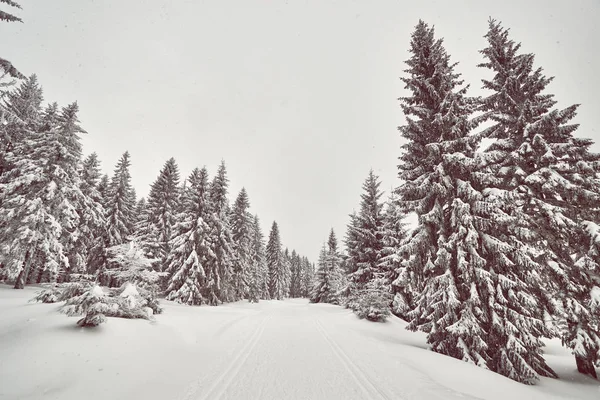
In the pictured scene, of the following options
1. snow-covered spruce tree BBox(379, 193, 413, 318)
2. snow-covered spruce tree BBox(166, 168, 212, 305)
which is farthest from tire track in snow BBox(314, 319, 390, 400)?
snow-covered spruce tree BBox(166, 168, 212, 305)

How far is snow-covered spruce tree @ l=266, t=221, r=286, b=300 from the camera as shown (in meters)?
60.7

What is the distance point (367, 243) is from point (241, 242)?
64.6ft

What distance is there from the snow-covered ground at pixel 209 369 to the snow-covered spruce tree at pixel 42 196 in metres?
9.91

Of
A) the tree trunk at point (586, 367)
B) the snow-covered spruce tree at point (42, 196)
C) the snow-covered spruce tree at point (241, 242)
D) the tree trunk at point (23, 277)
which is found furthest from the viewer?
the snow-covered spruce tree at point (241, 242)

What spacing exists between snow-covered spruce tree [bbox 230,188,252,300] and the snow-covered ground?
82.1ft

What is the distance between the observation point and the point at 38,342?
→ 21.6ft

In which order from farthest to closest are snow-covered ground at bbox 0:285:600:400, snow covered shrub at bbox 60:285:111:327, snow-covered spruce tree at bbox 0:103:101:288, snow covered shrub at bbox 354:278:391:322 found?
snow covered shrub at bbox 354:278:391:322
snow-covered spruce tree at bbox 0:103:101:288
snow covered shrub at bbox 60:285:111:327
snow-covered ground at bbox 0:285:600:400

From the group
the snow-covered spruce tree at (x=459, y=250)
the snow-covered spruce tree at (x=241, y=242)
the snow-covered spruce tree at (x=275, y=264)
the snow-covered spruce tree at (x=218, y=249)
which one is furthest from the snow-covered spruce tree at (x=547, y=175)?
the snow-covered spruce tree at (x=275, y=264)

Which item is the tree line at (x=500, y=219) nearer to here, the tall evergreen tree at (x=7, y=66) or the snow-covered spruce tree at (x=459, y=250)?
the snow-covered spruce tree at (x=459, y=250)

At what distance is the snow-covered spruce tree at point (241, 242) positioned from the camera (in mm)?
35625

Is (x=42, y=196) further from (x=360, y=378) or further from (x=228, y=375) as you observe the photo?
(x=360, y=378)

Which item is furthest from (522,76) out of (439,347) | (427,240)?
(439,347)

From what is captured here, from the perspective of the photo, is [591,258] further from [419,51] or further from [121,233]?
[121,233]

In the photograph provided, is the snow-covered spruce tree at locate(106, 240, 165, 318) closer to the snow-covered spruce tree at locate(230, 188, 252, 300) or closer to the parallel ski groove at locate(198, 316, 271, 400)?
the parallel ski groove at locate(198, 316, 271, 400)
